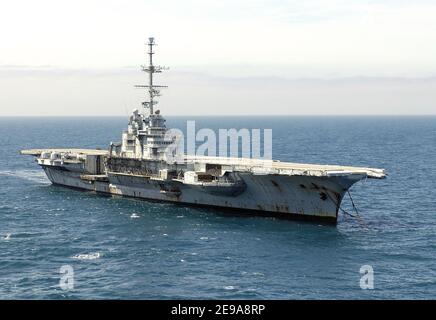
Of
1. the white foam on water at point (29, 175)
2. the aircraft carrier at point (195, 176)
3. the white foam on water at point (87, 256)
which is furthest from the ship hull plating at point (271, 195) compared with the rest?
the white foam on water at point (29, 175)

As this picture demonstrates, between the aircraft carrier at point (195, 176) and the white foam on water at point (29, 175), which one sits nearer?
the aircraft carrier at point (195, 176)

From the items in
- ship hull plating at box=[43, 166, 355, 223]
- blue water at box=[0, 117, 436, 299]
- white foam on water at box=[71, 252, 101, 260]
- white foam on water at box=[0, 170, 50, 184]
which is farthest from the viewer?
white foam on water at box=[0, 170, 50, 184]

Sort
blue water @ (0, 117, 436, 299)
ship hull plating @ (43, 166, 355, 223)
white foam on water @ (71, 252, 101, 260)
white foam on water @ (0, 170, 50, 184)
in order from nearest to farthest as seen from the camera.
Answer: blue water @ (0, 117, 436, 299), white foam on water @ (71, 252, 101, 260), ship hull plating @ (43, 166, 355, 223), white foam on water @ (0, 170, 50, 184)

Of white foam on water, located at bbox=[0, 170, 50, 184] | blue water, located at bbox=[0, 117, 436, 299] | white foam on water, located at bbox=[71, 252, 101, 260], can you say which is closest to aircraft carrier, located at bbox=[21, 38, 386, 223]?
blue water, located at bbox=[0, 117, 436, 299]

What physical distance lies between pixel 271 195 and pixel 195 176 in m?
5.69

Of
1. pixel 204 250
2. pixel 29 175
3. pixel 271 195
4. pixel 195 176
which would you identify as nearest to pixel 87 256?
pixel 204 250

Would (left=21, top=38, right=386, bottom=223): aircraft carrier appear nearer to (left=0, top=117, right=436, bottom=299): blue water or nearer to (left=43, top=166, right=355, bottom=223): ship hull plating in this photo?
(left=43, top=166, right=355, bottom=223): ship hull plating

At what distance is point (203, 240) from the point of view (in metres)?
32.8

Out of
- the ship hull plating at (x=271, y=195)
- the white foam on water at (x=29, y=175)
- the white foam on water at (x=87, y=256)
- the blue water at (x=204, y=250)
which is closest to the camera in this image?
the blue water at (x=204, y=250)

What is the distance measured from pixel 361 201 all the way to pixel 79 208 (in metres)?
22.7

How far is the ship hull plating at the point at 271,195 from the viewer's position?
1406 inches

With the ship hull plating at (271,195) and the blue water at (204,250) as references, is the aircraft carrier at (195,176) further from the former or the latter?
the blue water at (204,250)

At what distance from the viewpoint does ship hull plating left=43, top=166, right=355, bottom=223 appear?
35719mm
